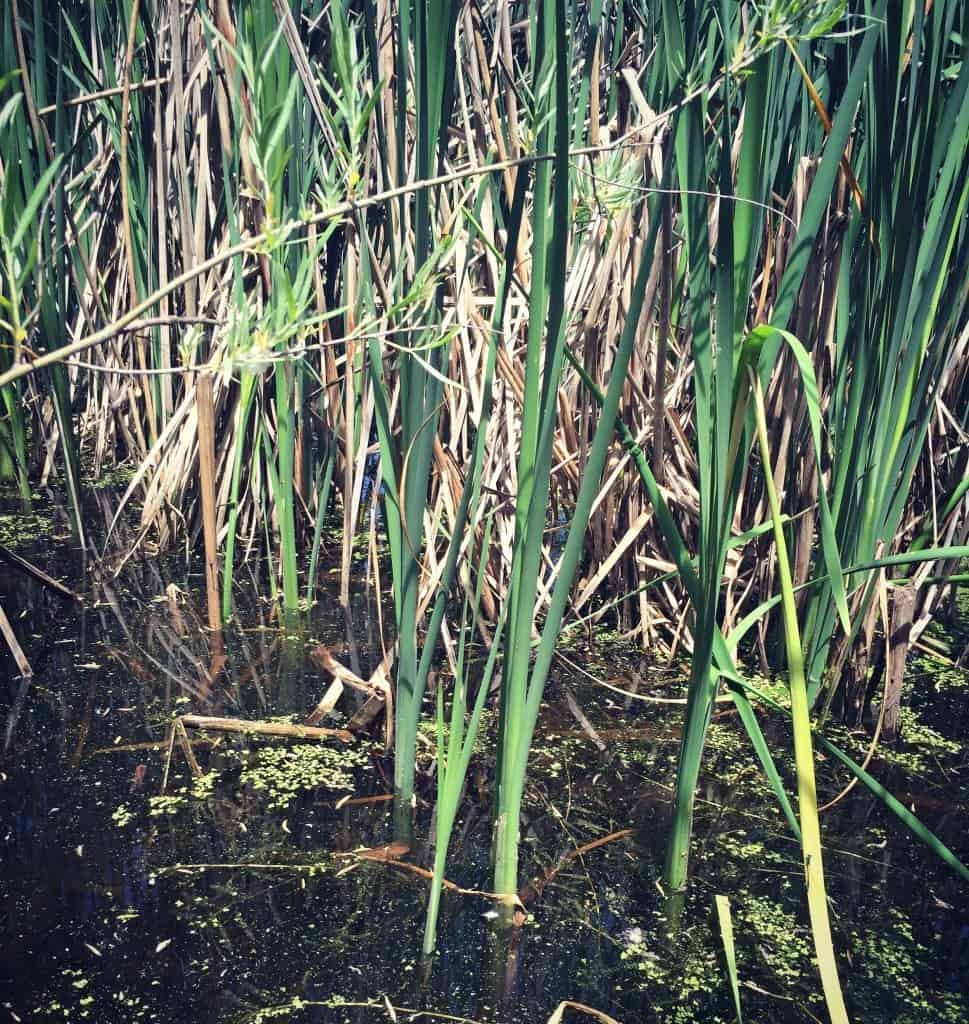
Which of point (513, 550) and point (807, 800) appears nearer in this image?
point (807, 800)

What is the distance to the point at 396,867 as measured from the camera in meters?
1.20

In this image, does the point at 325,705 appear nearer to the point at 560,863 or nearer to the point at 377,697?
the point at 377,697

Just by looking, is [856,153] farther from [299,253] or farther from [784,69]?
[299,253]

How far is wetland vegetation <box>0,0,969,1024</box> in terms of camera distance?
39.1 inches

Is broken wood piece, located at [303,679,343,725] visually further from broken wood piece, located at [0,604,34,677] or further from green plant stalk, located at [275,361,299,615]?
broken wood piece, located at [0,604,34,677]

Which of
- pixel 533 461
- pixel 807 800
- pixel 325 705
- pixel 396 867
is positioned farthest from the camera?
pixel 325 705

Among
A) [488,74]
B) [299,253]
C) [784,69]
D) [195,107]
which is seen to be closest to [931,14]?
[784,69]

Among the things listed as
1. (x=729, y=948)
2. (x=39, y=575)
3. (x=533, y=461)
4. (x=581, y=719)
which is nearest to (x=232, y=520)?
(x=39, y=575)

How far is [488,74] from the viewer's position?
1.49 m

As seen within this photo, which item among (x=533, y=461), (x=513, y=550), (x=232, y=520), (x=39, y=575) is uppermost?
(x=533, y=461)

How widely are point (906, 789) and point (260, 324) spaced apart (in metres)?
1.09

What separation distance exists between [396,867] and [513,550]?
1.32ft

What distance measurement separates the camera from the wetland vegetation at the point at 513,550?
3.26ft

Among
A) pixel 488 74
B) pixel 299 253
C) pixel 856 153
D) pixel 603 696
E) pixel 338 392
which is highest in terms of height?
pixel 488 74
